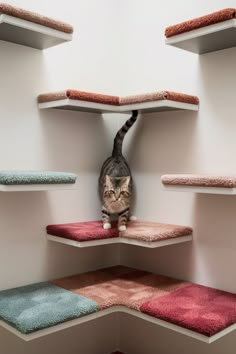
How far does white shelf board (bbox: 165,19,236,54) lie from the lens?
150 cm

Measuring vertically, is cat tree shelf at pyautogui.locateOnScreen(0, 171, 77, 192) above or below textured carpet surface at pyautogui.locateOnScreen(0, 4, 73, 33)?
below

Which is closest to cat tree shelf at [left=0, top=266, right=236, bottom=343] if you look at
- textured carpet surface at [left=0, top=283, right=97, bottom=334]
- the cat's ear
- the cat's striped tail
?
textured carpet surface at [left=0, top=283, right=97, bottom=334]

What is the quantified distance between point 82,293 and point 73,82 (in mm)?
1012

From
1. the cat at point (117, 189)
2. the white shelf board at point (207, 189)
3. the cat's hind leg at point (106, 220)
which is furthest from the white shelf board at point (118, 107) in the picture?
the cat's hind leg at point (106, 220)

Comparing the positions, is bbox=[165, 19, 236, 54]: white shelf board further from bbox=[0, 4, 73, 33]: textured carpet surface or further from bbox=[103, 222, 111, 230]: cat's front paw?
bbox=[103, 222, 111, 230]: cat's front paw

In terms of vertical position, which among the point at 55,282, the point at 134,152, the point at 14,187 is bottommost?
the point at 55,282

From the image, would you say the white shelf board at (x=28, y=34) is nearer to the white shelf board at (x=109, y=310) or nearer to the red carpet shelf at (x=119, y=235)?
the red carpet shelf at (x=119, y=235)

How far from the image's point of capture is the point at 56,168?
6.47 ft

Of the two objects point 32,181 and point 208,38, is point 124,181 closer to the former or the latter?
point 32,181

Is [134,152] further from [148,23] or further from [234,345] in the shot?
[234,345]

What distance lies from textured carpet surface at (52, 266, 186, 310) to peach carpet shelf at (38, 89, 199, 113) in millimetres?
812

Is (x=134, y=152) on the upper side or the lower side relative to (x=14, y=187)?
upper

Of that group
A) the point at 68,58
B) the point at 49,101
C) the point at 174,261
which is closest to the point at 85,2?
the point at 68,58

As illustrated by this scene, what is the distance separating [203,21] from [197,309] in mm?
1092
